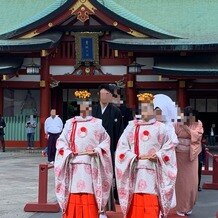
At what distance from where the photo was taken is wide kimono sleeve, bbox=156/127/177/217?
7211 millimetres

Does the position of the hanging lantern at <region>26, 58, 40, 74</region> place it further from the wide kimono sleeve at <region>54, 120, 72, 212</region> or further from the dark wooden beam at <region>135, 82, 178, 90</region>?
the wide kimono sleeve at <region>54, 120, 72, 212</region>

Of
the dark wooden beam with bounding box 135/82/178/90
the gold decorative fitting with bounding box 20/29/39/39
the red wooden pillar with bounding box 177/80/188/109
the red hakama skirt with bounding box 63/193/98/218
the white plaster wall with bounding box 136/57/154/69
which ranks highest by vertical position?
→ the gold decorative fitting with bounding box 20/29/39/39

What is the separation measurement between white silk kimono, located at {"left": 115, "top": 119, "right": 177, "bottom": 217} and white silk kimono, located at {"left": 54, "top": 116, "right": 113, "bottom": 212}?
0.22 meters

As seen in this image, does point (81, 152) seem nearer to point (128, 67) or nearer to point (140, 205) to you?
point (140, 205)

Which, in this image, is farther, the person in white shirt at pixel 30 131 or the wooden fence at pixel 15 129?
the wooden fence at pixel 15 129

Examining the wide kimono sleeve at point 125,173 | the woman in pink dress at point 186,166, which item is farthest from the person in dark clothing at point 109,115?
the woman in pink dress at point 186,166

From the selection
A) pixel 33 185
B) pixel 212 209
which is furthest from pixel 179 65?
pixel 212 209

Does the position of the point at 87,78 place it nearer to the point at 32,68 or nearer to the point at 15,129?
the point at 32,68

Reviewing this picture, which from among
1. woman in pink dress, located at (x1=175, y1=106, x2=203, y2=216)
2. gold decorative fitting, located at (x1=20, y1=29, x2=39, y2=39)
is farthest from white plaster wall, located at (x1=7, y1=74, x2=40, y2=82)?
woman in pink dress, located at (x1=175, y1=106, x2=203, y2=216)

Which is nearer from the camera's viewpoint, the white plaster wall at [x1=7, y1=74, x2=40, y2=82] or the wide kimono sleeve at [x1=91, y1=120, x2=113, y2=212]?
the wide kimono sleeve at [x1=91, y1=120, x2=113, y2=212]

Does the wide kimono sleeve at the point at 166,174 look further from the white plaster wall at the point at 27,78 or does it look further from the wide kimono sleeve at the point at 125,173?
the white plaster wall at the point at 27,78

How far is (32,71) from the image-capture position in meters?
A: 20.9

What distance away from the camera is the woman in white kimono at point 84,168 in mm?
7324

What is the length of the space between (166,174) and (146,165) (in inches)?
11.0
